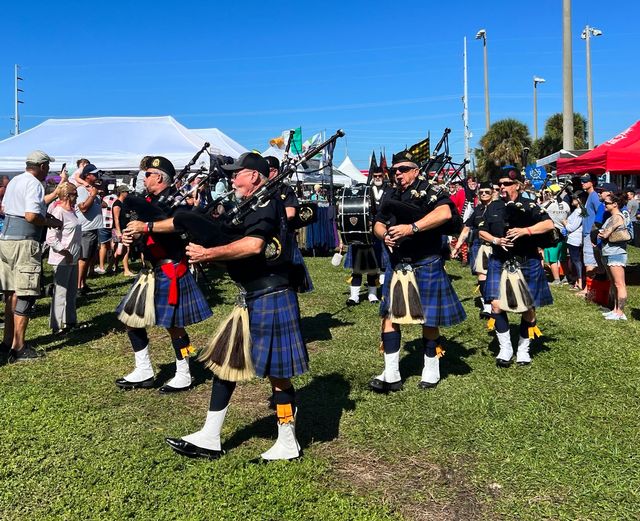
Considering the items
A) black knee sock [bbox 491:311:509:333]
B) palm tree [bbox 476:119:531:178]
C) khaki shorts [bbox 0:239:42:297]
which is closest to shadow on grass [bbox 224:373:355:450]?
black knee sock [bbox 491:311:509:333]

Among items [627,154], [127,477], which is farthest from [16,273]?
[627,154]

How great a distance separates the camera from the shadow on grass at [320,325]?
6.23 m

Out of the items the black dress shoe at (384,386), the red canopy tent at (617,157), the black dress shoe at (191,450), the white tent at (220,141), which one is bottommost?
the black dress shoe at (191,450)

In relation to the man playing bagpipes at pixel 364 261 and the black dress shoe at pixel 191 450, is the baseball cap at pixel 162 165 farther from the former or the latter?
the man playing bagpipes at pixel 364 261

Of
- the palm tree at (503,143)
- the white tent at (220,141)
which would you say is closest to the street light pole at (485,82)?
the palm tree at (503,143)

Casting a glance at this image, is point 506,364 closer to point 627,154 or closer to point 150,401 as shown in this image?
point 150,401

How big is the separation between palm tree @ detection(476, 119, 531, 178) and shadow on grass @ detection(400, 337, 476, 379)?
2653 cm

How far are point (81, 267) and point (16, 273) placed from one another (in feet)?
11.3

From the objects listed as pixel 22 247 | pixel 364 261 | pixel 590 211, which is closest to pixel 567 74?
pixel 590 211

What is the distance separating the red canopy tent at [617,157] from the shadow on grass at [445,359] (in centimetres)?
530

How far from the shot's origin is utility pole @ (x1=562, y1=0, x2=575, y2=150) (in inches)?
641

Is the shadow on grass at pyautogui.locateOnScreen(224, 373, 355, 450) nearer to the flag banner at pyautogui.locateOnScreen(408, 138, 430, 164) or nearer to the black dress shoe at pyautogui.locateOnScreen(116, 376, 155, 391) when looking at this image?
the black dress shoe at pyautogui.locateOnScreen(116, 376, 155, 391)

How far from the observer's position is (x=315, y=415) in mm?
4008

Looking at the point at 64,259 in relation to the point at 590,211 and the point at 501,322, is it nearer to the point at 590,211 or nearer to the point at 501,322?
the point at 501,322
